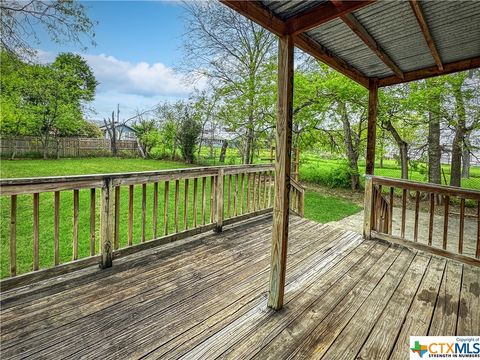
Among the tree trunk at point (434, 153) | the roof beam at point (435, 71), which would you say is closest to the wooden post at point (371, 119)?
the roof beam at point (435, 71)

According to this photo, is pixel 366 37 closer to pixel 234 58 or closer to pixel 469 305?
pixel 469 305

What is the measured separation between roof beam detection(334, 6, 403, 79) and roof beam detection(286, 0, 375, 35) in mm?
96

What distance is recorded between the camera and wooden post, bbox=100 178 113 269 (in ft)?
8.30

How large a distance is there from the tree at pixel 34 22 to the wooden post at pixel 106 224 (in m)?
4.09

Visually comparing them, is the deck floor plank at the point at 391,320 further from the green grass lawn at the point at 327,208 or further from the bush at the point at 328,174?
the bush at the point at 328,174

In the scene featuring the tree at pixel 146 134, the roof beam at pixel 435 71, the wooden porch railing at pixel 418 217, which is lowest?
the wooden porch railing at pixel 418 217

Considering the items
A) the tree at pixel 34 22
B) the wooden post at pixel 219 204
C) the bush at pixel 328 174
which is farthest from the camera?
the bush at pixel 328 174

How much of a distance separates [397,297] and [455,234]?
4.83 metres

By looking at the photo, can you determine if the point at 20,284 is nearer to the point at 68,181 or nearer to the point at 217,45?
the point at 68,181

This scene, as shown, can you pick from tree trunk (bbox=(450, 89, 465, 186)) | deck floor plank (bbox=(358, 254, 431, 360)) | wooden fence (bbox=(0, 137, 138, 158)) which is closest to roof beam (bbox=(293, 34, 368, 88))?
deck floor plank (bbox=(358, 254, 431, 360))

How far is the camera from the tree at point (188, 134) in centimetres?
1237

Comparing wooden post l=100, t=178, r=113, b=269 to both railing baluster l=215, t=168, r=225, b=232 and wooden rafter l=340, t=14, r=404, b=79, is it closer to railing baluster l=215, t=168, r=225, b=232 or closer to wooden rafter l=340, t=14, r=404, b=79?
railing baluster l=215, t=168, r=225, b=232

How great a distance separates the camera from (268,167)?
15.3 ft

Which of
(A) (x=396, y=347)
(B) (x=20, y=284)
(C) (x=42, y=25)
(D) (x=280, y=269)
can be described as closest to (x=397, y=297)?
(A) (x=396, y=347)
